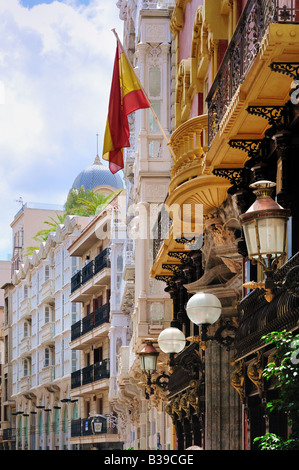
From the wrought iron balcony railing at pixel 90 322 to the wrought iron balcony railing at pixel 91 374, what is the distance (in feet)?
7.45

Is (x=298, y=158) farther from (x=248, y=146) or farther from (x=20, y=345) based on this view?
(x=20, y=345)

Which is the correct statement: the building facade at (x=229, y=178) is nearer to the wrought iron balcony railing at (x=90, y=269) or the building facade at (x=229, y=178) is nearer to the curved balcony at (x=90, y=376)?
the curved balcony at (x=90, y=376)

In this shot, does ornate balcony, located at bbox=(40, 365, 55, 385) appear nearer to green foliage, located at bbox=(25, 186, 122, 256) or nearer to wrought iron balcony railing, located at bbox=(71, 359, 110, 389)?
wrought iron balcony railing, located at bbox=(71, 359, 110, 389)

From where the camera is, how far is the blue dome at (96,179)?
3391 inches

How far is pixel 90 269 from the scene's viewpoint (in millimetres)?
60219

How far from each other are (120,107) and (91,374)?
3969 centimetres

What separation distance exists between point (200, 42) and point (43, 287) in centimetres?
5748

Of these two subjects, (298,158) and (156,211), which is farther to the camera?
(156,211)

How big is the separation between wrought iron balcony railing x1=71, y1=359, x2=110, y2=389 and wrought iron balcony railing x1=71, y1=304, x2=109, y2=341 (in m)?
2.27

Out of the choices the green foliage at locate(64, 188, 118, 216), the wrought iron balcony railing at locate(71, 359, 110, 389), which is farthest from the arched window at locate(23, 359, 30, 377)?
the wrought iron balcony railing at locate(71, 359, 110, 389)

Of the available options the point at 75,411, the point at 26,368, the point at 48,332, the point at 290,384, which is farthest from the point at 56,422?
the point at 290,384

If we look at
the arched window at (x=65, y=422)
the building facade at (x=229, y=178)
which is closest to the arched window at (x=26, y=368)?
the arched window at (x=65, y=422)

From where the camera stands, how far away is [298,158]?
12.1 m
